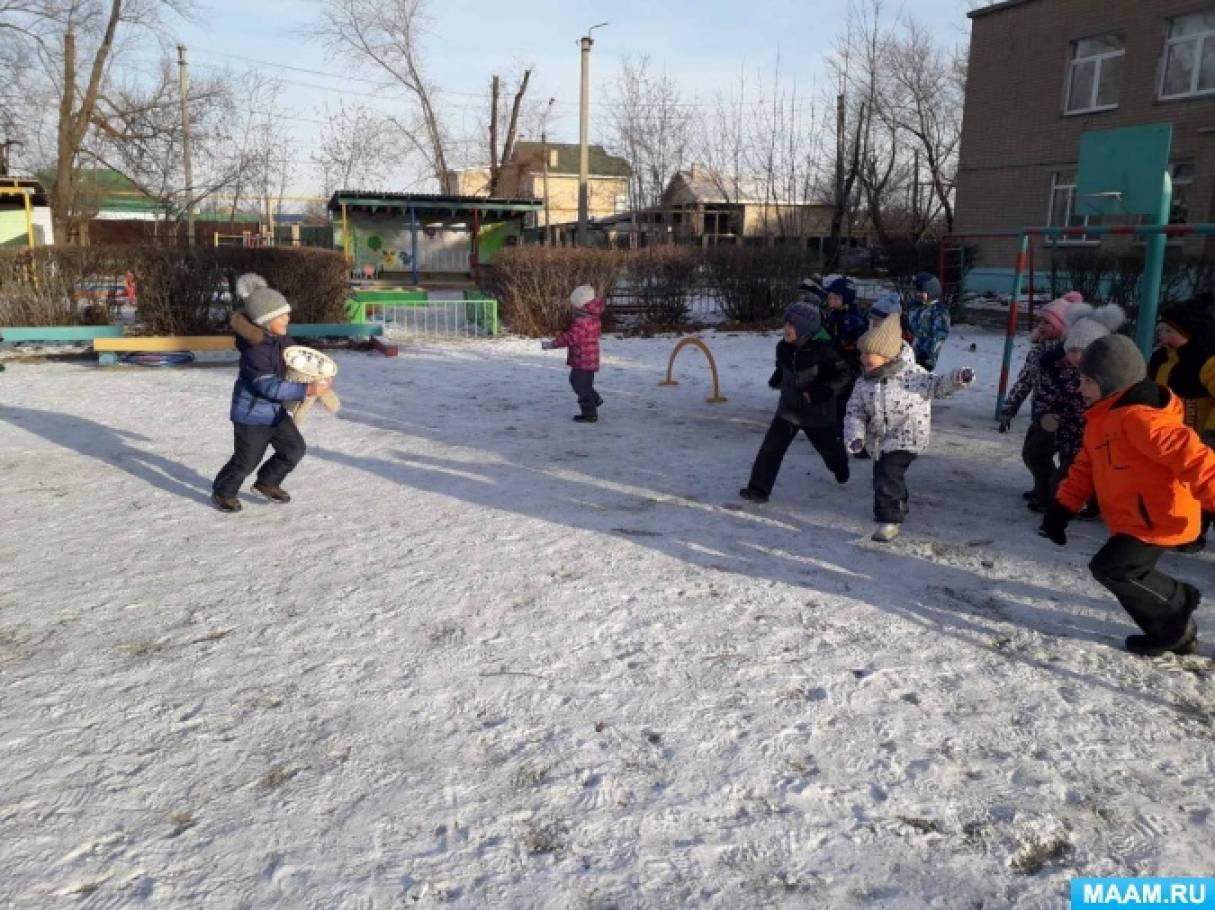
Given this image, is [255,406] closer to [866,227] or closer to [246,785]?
[246,785]

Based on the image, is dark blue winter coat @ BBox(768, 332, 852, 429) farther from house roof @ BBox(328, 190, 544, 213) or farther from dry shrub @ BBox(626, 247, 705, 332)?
house roof @ BBox(328, 190, 544, 213)

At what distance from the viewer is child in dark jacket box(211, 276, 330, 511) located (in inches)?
207

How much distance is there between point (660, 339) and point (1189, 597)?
11.6m

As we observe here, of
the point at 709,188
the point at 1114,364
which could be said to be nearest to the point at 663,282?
the point at 1114,364

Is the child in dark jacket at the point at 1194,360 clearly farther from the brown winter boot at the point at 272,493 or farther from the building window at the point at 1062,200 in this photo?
the building window at the point at 1062,200

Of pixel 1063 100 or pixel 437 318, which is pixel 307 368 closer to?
pixel 437 318

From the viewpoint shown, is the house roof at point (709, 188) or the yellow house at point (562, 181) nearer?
the house roof at point (709, 188)

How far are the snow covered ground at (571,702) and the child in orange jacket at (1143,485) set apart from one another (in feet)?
0.77

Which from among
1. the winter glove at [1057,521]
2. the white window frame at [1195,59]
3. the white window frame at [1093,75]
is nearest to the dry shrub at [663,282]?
the winter glove at [1057,521]

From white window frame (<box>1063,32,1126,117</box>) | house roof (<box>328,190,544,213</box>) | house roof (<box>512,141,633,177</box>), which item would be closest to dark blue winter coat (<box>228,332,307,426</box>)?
house roof (<box>328,190,544,213</box>)

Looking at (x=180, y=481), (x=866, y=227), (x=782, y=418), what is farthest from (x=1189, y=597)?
(x=866, y=227)

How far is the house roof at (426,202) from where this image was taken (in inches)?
925

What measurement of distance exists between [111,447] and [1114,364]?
22.7 ft

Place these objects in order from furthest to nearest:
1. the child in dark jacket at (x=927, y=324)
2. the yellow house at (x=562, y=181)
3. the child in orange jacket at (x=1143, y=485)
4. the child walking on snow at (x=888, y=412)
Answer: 1. the yellow house at (x=562, y=181)
2. the child in dark jacket at (x=927, y=324)
3. the child walking on snow at (x=888, y=412)
4. the child in orange jacket at (x=1143, y=485)
